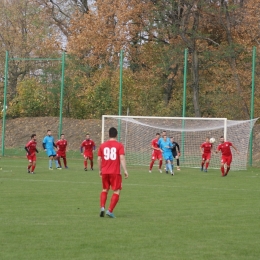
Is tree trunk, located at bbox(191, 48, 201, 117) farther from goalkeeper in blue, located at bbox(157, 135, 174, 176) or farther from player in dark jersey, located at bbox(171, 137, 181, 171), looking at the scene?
goalkeeper in blue, located at bbox(157, 135, 174, 176)

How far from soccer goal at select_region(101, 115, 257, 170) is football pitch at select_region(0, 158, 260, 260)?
11791 millimetres

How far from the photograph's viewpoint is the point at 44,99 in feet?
161

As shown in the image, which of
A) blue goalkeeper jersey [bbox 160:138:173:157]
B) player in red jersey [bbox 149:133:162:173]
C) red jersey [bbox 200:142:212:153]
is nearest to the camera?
blue goalkeeper jersey [bbox 160:138:173:157]

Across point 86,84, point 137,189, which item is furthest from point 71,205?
point 86,84

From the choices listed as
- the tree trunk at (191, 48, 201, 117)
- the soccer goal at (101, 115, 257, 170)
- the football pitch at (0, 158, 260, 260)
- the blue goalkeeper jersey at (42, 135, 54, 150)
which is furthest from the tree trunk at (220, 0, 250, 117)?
the football pitch at (0, 158, 260, 260)

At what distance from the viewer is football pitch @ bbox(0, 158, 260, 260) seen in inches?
401

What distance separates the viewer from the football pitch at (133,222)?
10195 millimetres

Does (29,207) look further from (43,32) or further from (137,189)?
(43,32)

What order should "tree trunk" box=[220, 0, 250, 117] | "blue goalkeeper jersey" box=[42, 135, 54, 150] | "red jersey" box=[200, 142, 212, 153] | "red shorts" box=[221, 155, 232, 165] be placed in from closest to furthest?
1. "red shorts" box=[221, 155, 232, 165]
2. "blue goalkeeper jersey" box=[42, 135, 54, 150]
3. "red jersey" box=[200, 142, 212, 153]
4. "tree trunk" box=[220, 0, 250, 117]

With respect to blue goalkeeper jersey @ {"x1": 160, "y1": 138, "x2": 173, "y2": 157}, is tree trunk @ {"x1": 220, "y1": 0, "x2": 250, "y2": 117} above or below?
above

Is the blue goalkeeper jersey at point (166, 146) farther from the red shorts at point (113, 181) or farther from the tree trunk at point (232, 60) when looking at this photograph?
the red shorts at point (113, 181)

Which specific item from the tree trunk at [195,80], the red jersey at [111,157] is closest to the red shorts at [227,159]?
the tree trunk at [195,80]

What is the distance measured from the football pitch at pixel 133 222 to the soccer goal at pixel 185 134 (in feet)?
38.7

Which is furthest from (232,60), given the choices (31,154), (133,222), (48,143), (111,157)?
(133,222)
